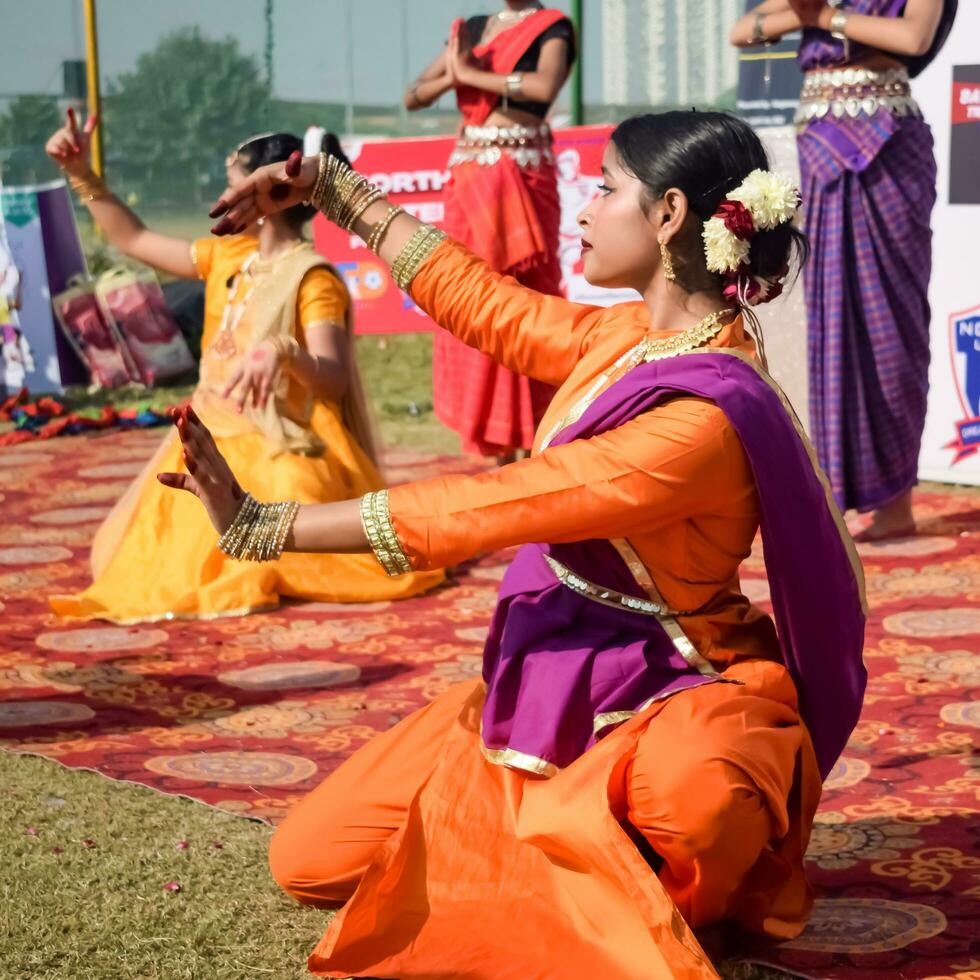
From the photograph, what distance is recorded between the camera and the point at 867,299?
16.5ft

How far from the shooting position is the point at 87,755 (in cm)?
328

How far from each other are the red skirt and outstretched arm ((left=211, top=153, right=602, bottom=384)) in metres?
2.98

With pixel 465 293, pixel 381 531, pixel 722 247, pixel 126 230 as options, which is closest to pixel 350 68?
pixel 126 230

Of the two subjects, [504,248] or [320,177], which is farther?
[504,248]

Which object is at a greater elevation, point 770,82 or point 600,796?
point 770,82

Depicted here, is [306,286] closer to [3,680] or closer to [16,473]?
[3,680]

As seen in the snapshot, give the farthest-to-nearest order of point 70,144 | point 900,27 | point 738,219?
point 900,27
point 70,144
point 738,219

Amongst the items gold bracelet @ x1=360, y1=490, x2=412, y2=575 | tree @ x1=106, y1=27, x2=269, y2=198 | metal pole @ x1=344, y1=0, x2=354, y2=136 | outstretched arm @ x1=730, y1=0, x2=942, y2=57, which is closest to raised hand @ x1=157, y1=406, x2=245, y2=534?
gold bracelet @ x1=360, y1=490, x2=412, y2=575

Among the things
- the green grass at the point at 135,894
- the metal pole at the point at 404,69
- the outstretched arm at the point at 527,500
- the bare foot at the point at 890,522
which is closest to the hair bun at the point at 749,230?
the outstretched arm at the point at 527,500

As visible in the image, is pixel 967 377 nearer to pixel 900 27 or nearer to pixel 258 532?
pixel 900 27

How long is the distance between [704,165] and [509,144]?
3.54 m

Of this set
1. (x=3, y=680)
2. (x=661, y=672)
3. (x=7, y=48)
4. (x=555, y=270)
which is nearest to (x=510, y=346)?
(x=661, y=672)

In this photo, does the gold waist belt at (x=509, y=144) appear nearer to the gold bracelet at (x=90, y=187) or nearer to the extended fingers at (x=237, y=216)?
the gold bracelet at (x=90, y=187)

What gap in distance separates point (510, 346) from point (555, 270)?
11.0 feet
